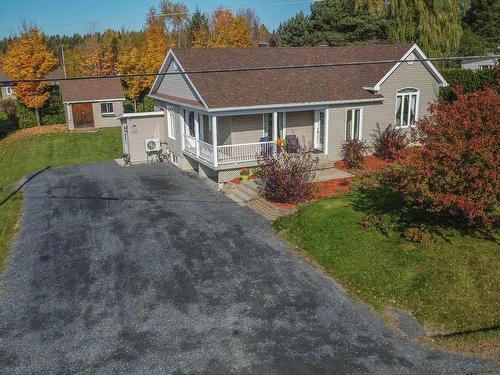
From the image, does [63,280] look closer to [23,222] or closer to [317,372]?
[23,222]

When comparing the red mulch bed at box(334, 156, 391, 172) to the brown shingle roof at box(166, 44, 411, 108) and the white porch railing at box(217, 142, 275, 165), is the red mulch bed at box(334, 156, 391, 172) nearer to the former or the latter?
the brown shingle roof at box(166, 44, 411, 108)

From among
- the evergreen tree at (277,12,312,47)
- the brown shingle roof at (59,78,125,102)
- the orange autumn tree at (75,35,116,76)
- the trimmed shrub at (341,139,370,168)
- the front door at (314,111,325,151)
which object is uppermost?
the evergreen tree at (277,12,312,47)

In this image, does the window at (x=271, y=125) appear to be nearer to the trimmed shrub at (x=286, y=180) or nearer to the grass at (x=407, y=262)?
the trimmed shrub at (x=286, y=180)

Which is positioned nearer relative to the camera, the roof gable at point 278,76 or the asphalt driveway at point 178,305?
the asphalt driveway at point 178,305

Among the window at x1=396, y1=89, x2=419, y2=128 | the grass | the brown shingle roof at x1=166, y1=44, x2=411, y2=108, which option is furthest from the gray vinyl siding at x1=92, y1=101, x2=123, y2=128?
the grass

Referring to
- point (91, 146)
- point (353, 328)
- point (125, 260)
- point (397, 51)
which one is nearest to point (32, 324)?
point (125, 260)

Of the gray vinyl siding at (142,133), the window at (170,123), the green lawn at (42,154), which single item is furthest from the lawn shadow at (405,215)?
the green lawn at (42,154)
